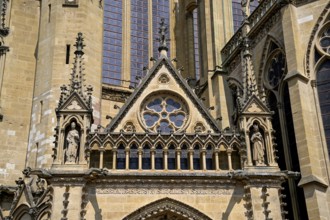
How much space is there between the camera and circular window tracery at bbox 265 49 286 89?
1839 cm

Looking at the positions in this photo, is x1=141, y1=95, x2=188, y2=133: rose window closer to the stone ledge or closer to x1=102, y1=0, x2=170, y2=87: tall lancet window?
the stone ledge

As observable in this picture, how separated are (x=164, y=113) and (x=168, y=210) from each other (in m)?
3.72

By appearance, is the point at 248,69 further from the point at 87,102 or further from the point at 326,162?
the point at 87,102

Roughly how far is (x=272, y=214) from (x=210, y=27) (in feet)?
37.5

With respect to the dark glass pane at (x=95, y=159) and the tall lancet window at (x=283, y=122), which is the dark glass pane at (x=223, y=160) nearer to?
the tall lancet window at (x=283, y=122)

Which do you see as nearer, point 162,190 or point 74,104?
point 162,190

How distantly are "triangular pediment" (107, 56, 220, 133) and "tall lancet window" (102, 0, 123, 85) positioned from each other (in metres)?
6.93

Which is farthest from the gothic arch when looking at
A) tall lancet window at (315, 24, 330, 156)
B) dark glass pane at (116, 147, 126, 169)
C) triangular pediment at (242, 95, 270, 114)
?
tall lancet window at (315, 24, 330, 156)

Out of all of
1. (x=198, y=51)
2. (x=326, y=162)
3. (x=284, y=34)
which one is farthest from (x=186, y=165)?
(x=198, y=51)

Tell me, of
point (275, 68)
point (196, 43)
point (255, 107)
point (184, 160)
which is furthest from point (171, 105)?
point (196, 43)

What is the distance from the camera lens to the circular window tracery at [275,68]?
18.4m

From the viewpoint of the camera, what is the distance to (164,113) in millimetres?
16766

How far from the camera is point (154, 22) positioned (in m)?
26.2

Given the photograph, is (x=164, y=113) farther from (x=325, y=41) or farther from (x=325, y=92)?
(x=325, y=41)
